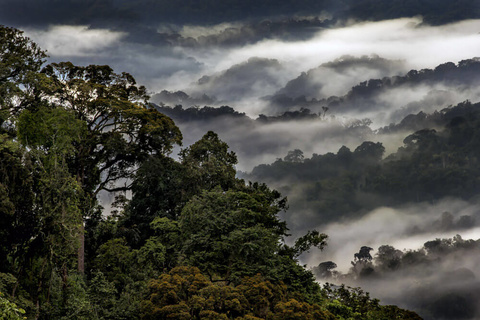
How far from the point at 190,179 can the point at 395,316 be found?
17206mm

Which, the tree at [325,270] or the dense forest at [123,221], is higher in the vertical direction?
the tree at [325,270]

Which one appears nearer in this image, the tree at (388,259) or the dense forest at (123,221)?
the dense forest at (123,221)

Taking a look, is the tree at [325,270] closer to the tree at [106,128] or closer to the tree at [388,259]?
the tree at [388,259]

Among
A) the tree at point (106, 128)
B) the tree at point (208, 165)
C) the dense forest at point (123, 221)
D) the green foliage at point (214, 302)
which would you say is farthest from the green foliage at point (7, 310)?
the tree at point (208, 165)

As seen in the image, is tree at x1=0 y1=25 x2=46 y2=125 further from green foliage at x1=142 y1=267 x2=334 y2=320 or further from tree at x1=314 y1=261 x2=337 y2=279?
tree at x1=314 y1=261 x2=337 y2=279

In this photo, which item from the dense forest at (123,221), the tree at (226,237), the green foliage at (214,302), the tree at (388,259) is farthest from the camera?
the tree at (388,259)

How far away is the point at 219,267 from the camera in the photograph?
85.7 feet

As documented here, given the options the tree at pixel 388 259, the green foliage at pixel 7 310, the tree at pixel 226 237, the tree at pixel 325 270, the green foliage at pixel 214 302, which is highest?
the tree at pixel 388 259

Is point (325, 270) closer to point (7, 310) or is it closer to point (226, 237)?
point (226, 237)

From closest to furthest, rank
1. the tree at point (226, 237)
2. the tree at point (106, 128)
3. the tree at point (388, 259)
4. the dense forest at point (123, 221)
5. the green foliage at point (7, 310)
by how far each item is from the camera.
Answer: the green foliage at point (7, 310) < the dense forest at point (123, 221) < the tree at point (226, 237) < the tree at point (106, 128) < the tree at point (388, 259)

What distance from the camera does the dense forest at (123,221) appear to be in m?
19.8

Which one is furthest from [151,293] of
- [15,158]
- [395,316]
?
[395,316]

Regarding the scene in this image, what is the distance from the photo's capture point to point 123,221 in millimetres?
40219

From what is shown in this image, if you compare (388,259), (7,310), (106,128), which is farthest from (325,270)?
(7,310)
